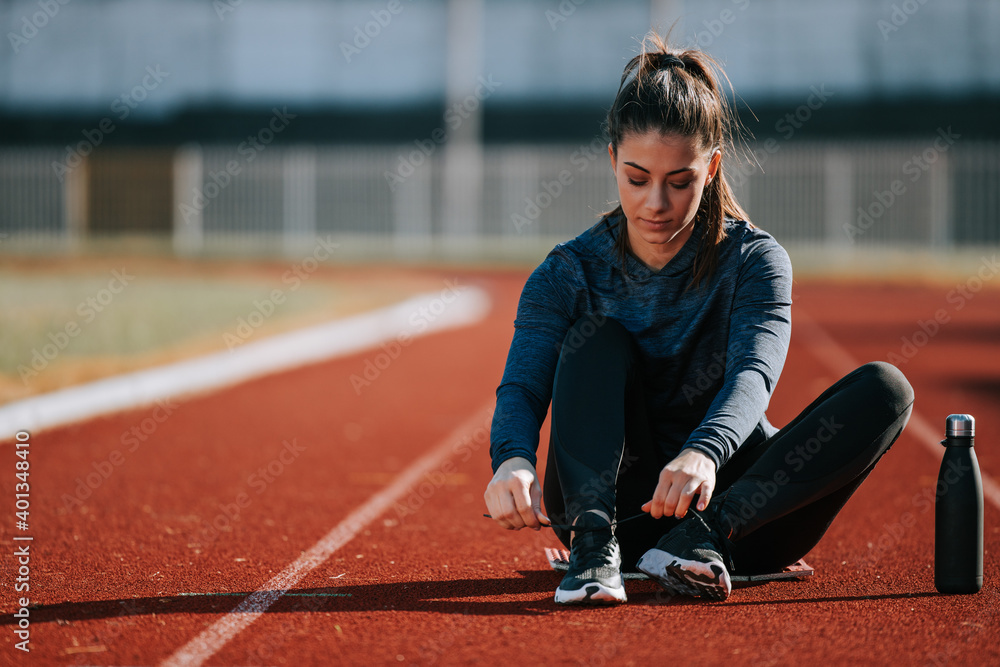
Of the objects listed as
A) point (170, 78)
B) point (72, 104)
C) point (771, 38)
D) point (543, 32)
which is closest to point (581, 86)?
point (543, 32)

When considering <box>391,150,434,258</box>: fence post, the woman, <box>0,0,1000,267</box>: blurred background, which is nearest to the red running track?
the woman

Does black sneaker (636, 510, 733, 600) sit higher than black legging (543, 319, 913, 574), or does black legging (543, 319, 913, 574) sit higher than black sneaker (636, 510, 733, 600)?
black legging (543, 319, 913, 574)

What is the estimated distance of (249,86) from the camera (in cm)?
3222

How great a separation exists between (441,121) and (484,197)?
3859mm

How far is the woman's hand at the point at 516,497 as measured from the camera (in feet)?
10.4

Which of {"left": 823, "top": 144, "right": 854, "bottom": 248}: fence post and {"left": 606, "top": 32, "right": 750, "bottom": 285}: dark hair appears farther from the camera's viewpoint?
{"left": 823, "top": 144, "right": 854, "bottom": 248}: fence post

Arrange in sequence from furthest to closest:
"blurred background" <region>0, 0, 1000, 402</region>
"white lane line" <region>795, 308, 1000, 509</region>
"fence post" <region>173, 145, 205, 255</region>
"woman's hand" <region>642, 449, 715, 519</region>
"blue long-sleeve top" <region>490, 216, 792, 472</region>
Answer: "fence post" <region>173, 145, 205, 255</region>
"blurred background" <region>0, 0, 1000, 402</region>
"white lane line" <region>795, 308, 1000, 509</region>
"blue long-sleeve top" <region>490, 216, 792, 472</region>
"woman's hand" <region>642, 449, 715, 519</region>

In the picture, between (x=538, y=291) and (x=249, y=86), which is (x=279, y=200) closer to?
(x=249, y=86)

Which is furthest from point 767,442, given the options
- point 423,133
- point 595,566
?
point 423,133

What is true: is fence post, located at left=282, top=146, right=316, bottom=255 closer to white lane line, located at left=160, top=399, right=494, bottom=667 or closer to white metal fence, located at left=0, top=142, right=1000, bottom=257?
white metal fence, located at left=0, top=142, right=1000, bottom=257

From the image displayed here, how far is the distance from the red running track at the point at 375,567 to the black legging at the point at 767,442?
345 millimetres

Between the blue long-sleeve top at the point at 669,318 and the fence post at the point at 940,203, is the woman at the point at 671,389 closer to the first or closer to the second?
the blue long-sleeve top at the point at 669,318

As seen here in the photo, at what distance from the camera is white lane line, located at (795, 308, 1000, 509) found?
5.88 meters

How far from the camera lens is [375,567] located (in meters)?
4.22
